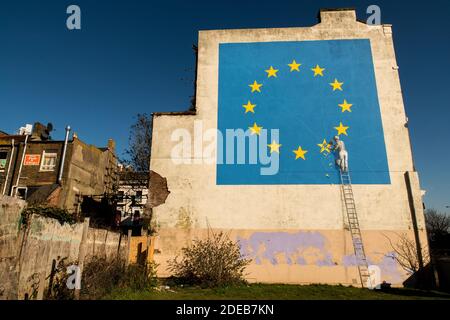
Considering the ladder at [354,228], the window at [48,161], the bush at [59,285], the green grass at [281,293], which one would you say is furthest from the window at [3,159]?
the ladder at [354,228]

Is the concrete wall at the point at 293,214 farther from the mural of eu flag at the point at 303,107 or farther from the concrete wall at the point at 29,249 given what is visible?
the concrete wall at the point at 29,249

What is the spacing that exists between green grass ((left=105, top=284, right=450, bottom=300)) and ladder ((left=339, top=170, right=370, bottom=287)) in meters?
1.06

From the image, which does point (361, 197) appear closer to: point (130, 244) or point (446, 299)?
point (446, 299)

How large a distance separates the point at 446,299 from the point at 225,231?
27.4ft

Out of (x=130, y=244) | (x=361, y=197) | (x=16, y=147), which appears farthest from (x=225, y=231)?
(x=16, y=147)

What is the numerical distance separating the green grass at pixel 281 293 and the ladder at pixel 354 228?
1061 millimetres

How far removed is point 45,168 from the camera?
74.0 ft

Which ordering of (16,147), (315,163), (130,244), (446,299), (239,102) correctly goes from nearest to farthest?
(446,299)
(130,244)
(315,163)
(239,102)
(16,147)

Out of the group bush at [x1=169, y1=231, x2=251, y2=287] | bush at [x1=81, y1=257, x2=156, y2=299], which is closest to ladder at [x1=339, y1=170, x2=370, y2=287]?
bush at [x1=169, y1=231, x2=251, y2=287]

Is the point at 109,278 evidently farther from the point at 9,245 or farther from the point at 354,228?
the point at 354,228

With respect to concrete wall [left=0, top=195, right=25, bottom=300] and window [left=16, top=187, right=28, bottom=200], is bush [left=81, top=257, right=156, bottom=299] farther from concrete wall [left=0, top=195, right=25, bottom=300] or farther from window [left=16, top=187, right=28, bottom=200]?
window [left=16, top=187, right=28, bottom=200]

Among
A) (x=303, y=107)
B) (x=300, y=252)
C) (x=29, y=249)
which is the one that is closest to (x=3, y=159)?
(x=29, y=249)

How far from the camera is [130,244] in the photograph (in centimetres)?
1334

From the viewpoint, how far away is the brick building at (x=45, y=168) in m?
21.5
